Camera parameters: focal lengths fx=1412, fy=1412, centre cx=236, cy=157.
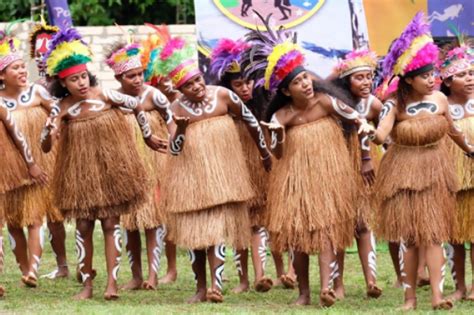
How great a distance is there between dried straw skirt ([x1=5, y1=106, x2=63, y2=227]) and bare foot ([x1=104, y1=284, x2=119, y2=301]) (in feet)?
3.79

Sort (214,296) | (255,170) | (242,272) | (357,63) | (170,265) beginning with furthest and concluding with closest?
(170,265), (242,272), (255,170), (357,63), (214,296)

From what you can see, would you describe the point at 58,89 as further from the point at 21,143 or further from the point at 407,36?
the point at 407,36

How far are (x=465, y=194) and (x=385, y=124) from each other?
0.86m

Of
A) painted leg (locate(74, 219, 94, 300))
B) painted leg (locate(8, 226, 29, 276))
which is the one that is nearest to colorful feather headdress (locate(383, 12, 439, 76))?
painted leg (locate(74, 219, 94, 300))

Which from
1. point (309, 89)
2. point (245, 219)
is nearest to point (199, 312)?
point (245, 219)

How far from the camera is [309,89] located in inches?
327

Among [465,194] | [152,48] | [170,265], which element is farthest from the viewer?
[170,265]

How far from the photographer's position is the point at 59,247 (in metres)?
10.2

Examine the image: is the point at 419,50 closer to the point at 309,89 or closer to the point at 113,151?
the point at 309,89

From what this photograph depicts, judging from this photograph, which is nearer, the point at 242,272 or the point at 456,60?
the point at 456,60

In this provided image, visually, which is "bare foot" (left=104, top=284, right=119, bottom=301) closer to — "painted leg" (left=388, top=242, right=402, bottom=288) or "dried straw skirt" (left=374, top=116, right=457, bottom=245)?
"dried straw skirt" (left=374, top=116, right=457, bottom=245)

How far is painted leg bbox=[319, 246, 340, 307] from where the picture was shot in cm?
819

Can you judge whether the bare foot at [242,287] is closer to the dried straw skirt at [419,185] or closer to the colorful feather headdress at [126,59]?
the dried straw skirt at [419,185]

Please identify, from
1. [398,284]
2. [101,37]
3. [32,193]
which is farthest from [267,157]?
[101,37]
